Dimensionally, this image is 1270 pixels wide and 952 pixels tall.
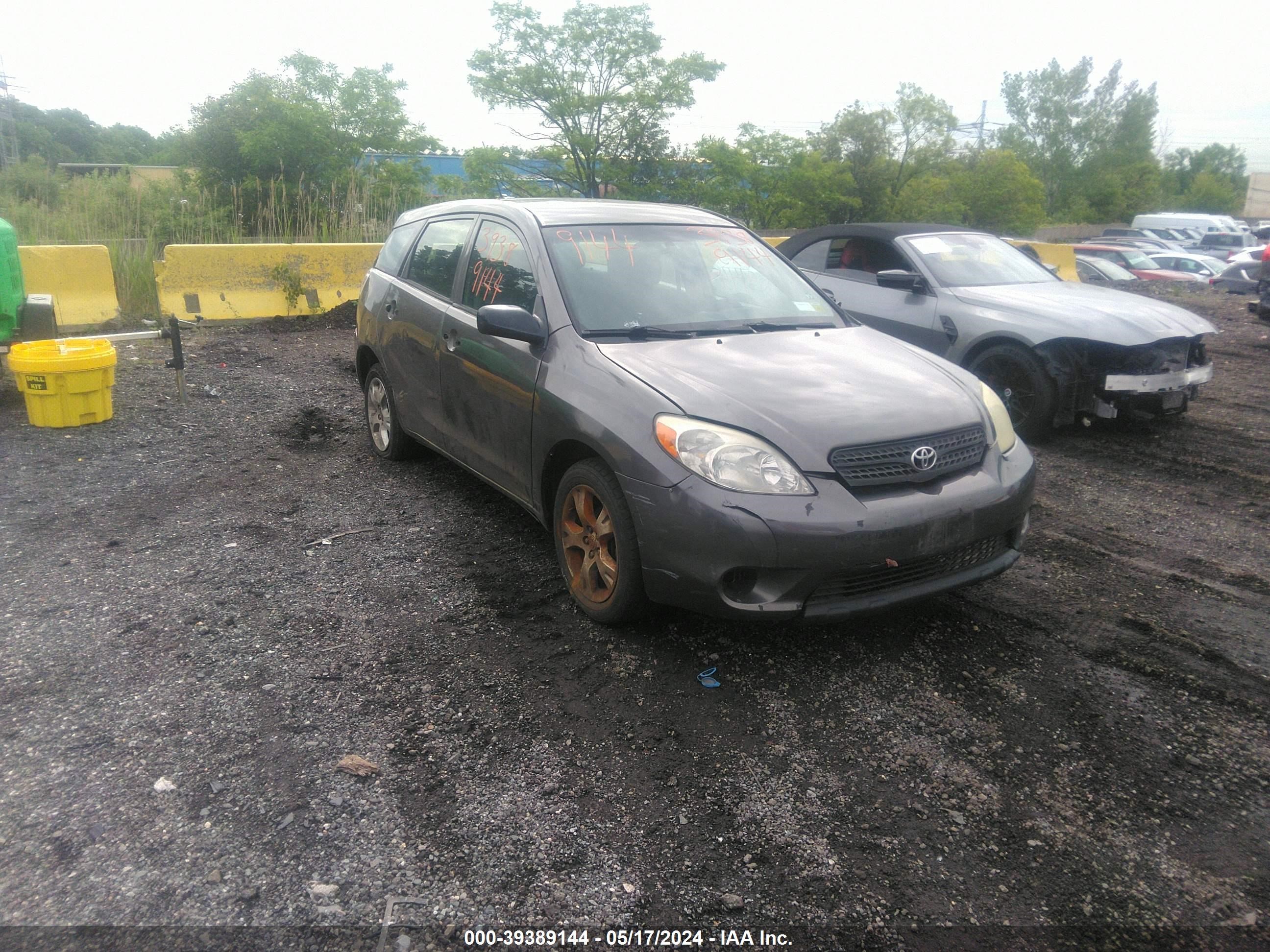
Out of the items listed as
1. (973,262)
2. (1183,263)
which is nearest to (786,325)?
(973,262)

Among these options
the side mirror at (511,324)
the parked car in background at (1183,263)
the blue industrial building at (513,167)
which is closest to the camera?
the side mirror at (511,324)

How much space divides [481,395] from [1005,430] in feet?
8.03

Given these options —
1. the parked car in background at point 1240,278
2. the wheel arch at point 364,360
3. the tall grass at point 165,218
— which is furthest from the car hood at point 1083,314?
the parked car in background at point 1240,278

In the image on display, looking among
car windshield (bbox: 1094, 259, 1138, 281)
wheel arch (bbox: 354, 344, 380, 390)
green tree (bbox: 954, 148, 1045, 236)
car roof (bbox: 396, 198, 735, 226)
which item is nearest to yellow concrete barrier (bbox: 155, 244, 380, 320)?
wheel arch (bbox: 354, 344, 380, 390)

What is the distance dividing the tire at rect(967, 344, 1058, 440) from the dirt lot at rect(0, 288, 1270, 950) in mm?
1599

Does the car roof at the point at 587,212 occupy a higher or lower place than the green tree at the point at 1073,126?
lower

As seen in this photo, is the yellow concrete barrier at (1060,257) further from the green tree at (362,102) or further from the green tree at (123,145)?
the green tree at (123,145)

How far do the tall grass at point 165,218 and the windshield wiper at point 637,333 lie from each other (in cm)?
849

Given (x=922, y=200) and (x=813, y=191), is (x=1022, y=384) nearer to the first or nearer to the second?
(x=813, y=191)

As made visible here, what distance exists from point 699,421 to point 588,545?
777 mm

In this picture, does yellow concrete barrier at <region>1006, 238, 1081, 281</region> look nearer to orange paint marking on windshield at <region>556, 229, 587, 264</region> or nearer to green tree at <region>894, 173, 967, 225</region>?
green tree at <region>894, 173, 967, 225</region>

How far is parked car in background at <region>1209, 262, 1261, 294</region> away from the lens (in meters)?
17.6

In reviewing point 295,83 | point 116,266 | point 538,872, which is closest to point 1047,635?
point 538,872

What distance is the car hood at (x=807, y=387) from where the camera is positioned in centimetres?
323
